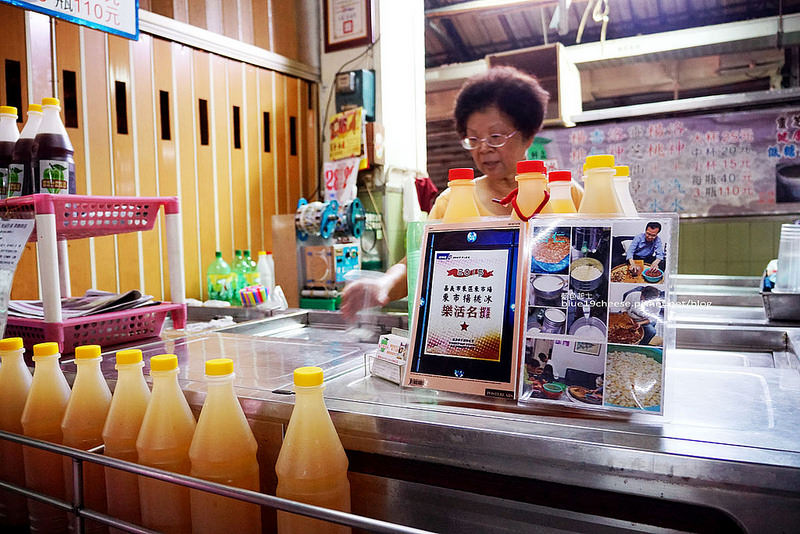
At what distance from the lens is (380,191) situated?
442 centimetres

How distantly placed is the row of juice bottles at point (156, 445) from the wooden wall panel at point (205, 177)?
2.88 metres

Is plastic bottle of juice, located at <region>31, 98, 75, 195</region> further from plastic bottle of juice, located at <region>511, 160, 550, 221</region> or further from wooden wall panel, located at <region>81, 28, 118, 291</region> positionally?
wooden wall panel, located at <region>81, 28, 118, 291</region>

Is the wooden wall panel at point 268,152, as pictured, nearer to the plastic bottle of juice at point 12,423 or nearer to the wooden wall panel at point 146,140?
the wooden wall panel at point 146,140

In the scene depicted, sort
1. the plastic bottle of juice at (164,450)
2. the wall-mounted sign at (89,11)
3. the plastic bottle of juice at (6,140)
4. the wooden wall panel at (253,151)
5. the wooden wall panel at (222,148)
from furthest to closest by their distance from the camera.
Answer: the wooden wall panel at (253,151)
the wooden wall panel at (222,148)
the wall-mounted sign at (89,11)
the plastic bottle of juice at (6,140)
the plastic bottle of juice at (164,450)

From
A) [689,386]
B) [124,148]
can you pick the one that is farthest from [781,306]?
[124,148]

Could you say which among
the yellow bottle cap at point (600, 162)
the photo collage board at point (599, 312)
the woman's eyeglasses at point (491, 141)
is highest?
the woman's eyeglasses at point (491, 141)

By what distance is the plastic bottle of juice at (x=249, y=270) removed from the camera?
3754mm

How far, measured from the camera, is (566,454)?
720 mm

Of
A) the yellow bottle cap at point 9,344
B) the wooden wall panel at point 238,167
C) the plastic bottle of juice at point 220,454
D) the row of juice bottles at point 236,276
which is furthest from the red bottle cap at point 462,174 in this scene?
the wooden wall panel at point 238,167

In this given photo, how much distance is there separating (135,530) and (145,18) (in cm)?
353

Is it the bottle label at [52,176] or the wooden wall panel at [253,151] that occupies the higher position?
the wooden wall panel at [253,151]

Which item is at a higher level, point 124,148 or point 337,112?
point 337,112

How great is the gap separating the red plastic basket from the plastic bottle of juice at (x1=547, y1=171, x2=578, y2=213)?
1233 millimetres

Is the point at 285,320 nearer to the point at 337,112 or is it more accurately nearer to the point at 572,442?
the point at 572,442
